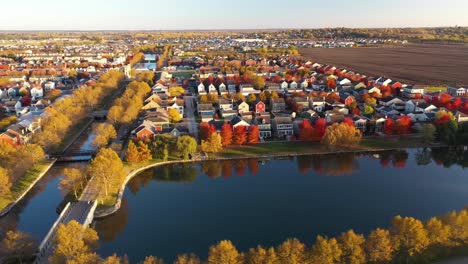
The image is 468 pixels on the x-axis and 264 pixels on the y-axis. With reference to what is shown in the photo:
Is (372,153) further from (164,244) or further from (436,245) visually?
(164,244)

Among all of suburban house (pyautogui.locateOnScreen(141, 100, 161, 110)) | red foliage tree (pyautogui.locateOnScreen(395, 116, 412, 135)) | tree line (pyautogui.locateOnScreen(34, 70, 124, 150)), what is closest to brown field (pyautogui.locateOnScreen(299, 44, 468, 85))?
red foliage tree (pyautogui.locateOnScreen(395, 116, 412, 135))

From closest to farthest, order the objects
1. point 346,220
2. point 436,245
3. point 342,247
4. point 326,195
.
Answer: point 342,247, point 436,245, point 346,220, point 326,195

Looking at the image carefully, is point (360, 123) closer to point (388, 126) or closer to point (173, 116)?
Result: point (388, 126)

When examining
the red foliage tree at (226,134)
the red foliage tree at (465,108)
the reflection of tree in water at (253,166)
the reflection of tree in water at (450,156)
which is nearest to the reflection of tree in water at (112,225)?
the reflection of tree in water at (253,166)

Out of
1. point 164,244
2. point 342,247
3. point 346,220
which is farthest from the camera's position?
point 346,220

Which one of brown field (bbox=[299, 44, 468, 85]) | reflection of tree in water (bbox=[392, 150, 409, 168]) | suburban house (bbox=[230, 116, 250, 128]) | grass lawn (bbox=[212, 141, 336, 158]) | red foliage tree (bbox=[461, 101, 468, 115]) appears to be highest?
brown field (bbox=[299, 44, 468, 85])

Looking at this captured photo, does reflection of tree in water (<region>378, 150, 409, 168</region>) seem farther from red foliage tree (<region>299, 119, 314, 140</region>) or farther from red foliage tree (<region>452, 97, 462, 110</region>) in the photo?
red foliage tree (<region>452, 97, 462, 110</region>)

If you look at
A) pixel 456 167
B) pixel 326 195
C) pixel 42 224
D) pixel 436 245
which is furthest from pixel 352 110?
pixel 42 224
